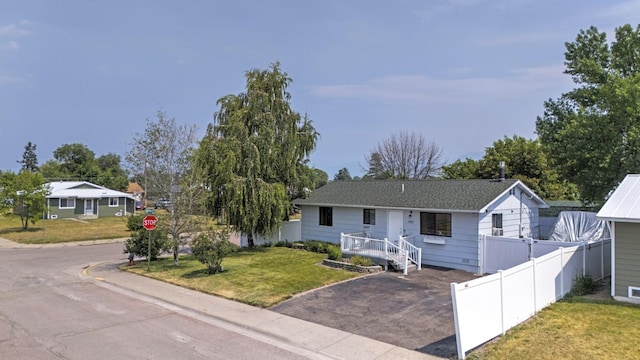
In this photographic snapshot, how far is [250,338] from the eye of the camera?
9.27 m

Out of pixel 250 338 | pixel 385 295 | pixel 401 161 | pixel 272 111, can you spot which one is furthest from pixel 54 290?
pixel 401 161

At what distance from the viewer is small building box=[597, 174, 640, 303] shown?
436 inches

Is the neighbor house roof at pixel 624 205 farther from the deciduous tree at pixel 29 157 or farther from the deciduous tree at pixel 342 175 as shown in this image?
the deciduous tree at pixel 29 157

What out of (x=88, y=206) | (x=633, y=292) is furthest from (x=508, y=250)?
(x=88, y=206)

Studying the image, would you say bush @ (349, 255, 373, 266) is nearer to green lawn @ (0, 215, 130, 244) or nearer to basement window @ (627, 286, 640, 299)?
basement window @ (627, 286, 640, 299)

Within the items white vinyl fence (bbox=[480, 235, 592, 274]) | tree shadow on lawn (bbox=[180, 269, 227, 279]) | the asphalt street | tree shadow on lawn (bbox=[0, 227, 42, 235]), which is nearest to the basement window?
white vinyl fence (bbox=[480, 235, 592, 274])

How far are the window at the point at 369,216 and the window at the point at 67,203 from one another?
118ft

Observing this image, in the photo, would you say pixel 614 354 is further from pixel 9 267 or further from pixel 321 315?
pixel 9 267

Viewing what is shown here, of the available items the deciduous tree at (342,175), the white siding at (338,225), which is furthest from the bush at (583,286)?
the deciduous tree at (342,175)

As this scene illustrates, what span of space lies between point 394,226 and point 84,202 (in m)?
38.0

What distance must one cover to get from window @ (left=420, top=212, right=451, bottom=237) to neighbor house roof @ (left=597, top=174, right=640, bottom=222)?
20.2ft

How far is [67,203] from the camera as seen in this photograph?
43.1m

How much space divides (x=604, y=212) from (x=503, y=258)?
4.73m

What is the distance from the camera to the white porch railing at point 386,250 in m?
16.5
